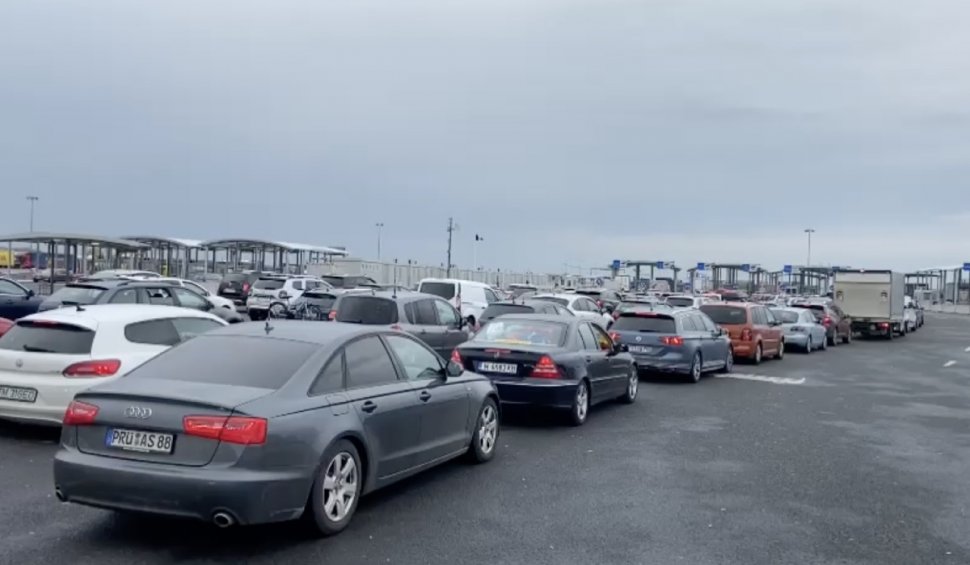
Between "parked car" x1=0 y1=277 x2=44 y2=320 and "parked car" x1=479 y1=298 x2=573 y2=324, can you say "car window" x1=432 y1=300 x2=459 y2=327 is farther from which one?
"parked car" x1=0 y1=277 x2=44 y2=320

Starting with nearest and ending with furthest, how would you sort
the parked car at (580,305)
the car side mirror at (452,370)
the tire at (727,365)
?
the car side mirror at (452,370), the tire at (727,365), the parked car at (580,305)

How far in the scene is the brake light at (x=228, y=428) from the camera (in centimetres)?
578

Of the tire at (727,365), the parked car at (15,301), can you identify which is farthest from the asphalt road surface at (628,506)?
the parked car at (15,301)

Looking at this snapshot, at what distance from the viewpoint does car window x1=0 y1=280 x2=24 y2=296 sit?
20.6 meters

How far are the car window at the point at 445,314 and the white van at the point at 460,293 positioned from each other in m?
10.1

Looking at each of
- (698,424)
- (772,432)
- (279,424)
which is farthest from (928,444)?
(279,424)

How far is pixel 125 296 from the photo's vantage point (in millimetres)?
17906

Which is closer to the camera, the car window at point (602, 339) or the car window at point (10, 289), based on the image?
the car window at point (602, 339)

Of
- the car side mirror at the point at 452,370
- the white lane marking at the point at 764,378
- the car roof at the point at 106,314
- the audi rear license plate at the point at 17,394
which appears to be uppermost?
the car roof at the point at 106,314

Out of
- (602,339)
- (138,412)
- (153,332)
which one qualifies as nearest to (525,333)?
(602,339)

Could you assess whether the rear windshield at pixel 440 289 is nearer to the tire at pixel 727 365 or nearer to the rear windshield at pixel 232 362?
the tire at pixel 727 365

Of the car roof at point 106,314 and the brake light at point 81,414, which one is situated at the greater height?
the car roof at point 106,314

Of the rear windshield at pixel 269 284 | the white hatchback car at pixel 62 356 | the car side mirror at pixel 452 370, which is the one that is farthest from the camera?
the rear windshield at pixel 269 284

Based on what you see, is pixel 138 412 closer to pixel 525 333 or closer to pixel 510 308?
pixel 525 333
